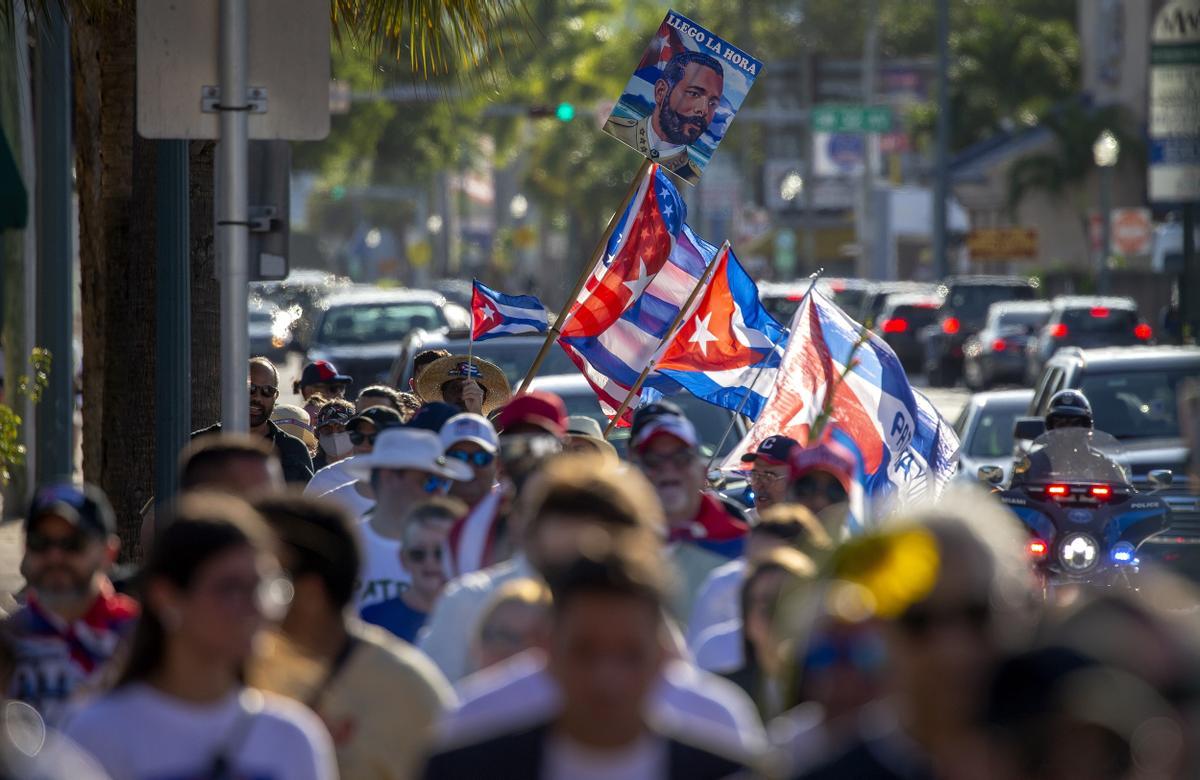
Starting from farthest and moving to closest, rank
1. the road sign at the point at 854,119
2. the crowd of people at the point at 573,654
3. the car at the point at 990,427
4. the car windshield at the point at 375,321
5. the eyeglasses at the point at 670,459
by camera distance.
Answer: the road sign at the point at 854,119 < the car windshield at the point at 375,321 < the car at the point at 990,427 < the eyeglasses at the point at 670,459 < the crowd of people at the point at 573,654

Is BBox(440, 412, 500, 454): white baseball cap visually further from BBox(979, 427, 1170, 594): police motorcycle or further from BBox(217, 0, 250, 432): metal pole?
BBox(979, 427, 1170, 594): police motorcycle

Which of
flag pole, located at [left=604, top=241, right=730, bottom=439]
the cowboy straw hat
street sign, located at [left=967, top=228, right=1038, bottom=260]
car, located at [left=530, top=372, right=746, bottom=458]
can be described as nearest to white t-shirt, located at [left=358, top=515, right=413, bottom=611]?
flag pole, located at [left=604, top=241, right=730, bottom=439]

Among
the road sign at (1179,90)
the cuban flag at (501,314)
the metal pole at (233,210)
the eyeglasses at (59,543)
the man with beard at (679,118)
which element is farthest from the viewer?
the road sign at (1179,90)

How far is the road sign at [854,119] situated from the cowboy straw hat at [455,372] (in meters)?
37.9

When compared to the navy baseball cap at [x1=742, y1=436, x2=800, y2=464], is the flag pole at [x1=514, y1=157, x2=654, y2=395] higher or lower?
higher

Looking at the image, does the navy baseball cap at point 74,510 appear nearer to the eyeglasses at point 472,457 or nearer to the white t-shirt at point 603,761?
the eyeglasses at point 472,457

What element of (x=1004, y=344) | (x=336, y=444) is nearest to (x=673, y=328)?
(x=336, y=444)

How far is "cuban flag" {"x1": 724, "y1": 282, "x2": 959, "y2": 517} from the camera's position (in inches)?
404

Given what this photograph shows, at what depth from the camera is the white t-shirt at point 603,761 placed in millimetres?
3902

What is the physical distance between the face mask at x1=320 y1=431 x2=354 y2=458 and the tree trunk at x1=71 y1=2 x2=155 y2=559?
108 cm

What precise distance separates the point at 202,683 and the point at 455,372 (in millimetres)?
7057

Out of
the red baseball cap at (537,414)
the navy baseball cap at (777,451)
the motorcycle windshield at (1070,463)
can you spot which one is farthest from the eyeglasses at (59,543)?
the motorcycle windshield at (1070,463)

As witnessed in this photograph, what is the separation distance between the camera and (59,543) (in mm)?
5434

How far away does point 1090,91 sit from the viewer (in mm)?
62500
